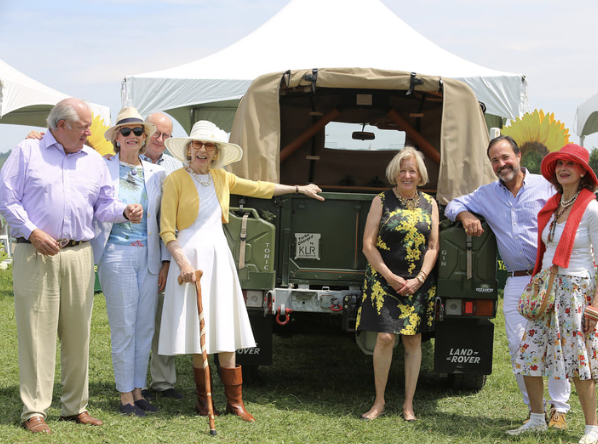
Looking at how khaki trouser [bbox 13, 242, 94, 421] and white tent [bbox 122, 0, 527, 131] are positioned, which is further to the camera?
white tent [bbox 122, 0, 527, 131]

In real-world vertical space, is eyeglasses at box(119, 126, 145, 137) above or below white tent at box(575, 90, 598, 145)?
below

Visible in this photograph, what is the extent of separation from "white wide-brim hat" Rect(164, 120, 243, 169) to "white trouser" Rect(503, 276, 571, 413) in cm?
213

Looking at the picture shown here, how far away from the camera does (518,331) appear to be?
4.75 metres

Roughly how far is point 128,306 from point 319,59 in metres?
7.76

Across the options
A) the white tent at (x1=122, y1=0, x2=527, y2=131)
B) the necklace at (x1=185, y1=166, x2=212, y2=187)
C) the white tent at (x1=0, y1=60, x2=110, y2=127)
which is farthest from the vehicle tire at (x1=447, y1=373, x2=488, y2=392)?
the white tent at (x1=0, y1=60, x2=110, y2=127)

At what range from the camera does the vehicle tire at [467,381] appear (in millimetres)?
5707

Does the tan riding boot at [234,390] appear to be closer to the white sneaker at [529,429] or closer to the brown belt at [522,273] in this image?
the white sneaker at [529,429]

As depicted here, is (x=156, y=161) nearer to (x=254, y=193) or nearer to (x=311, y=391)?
(x=254, y=193)

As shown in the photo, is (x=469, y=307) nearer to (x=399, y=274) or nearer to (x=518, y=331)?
(x=518, y=331)

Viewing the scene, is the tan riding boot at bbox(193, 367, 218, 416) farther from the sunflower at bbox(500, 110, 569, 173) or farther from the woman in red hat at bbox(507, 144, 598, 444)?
the sunflower at bbox(500, 110, 569, 173)

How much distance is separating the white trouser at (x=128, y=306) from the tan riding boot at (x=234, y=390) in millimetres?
634

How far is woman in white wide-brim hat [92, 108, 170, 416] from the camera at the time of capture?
15.6 ft

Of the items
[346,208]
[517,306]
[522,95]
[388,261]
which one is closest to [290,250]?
[346,208]

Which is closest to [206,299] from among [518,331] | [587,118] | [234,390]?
[234,390]
